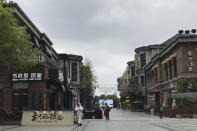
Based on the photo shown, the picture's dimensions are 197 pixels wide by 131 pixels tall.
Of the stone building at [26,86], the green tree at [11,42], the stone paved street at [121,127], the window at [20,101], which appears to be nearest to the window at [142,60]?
the stone building at [26,86]

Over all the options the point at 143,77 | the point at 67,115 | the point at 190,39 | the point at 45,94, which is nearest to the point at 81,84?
the point at 143,77

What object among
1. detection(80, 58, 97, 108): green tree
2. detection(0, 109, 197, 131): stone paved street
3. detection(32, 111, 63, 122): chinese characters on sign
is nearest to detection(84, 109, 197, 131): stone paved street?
detection(0, 109, 197, 131): stone paved street

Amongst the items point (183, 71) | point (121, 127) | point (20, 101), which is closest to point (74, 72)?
point (183, 71)

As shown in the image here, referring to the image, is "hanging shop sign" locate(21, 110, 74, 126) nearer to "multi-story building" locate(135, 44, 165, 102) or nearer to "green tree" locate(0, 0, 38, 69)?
"green tree" locate(0, 0, 38, 69)

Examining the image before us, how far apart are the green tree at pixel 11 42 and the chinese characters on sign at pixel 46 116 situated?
13.7 ft

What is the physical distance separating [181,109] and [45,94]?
1919cm

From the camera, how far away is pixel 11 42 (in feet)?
74.7

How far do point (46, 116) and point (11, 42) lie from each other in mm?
6273

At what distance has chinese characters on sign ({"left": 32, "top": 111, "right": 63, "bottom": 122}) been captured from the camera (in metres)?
24.0

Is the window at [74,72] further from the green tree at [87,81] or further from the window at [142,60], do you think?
the window at [142,60]

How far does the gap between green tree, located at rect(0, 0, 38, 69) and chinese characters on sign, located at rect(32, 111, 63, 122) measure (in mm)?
4179

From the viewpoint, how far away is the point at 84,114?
35938mm

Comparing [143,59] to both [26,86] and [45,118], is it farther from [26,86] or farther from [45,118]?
[45,118]

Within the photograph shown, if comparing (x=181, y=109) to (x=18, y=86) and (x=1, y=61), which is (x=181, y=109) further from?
(x=1, y=61)
